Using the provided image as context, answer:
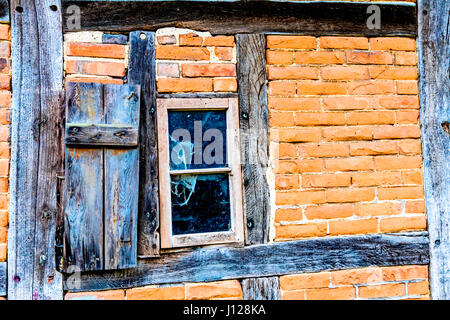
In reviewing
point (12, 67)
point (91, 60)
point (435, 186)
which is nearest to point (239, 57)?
point (91, 60)

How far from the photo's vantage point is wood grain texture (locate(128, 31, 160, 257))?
7.02ft

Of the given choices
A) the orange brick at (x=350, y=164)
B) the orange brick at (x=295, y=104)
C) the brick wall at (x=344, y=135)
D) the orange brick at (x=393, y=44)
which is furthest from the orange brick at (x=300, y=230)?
the orange brick at (x=393, y=44)

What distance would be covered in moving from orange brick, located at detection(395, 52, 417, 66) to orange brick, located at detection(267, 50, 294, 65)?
2.23ft

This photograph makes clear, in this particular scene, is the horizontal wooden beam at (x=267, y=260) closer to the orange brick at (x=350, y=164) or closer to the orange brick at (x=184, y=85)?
the orange brick at (x=350, y=164)

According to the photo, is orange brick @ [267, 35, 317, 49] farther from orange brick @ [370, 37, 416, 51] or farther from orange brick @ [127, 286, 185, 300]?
orange brick @ [127, 286, 185, 300]

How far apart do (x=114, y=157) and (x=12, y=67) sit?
734mm

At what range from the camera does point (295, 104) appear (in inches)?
90.3

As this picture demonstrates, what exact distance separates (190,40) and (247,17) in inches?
14.8

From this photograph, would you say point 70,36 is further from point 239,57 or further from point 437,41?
point 437,41

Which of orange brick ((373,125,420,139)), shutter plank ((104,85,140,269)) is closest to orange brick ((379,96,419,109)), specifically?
orange brick ((373,125,420,139))

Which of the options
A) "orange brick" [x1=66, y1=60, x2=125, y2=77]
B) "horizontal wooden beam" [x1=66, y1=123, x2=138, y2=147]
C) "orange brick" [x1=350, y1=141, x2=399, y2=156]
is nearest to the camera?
"horizontal wooden beam" [x1=66, y1=123, x2=138, y2=147]

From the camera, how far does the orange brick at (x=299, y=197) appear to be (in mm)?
2266

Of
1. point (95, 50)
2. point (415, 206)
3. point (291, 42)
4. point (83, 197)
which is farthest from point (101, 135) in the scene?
point (415, 206)

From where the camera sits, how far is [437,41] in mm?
2449
